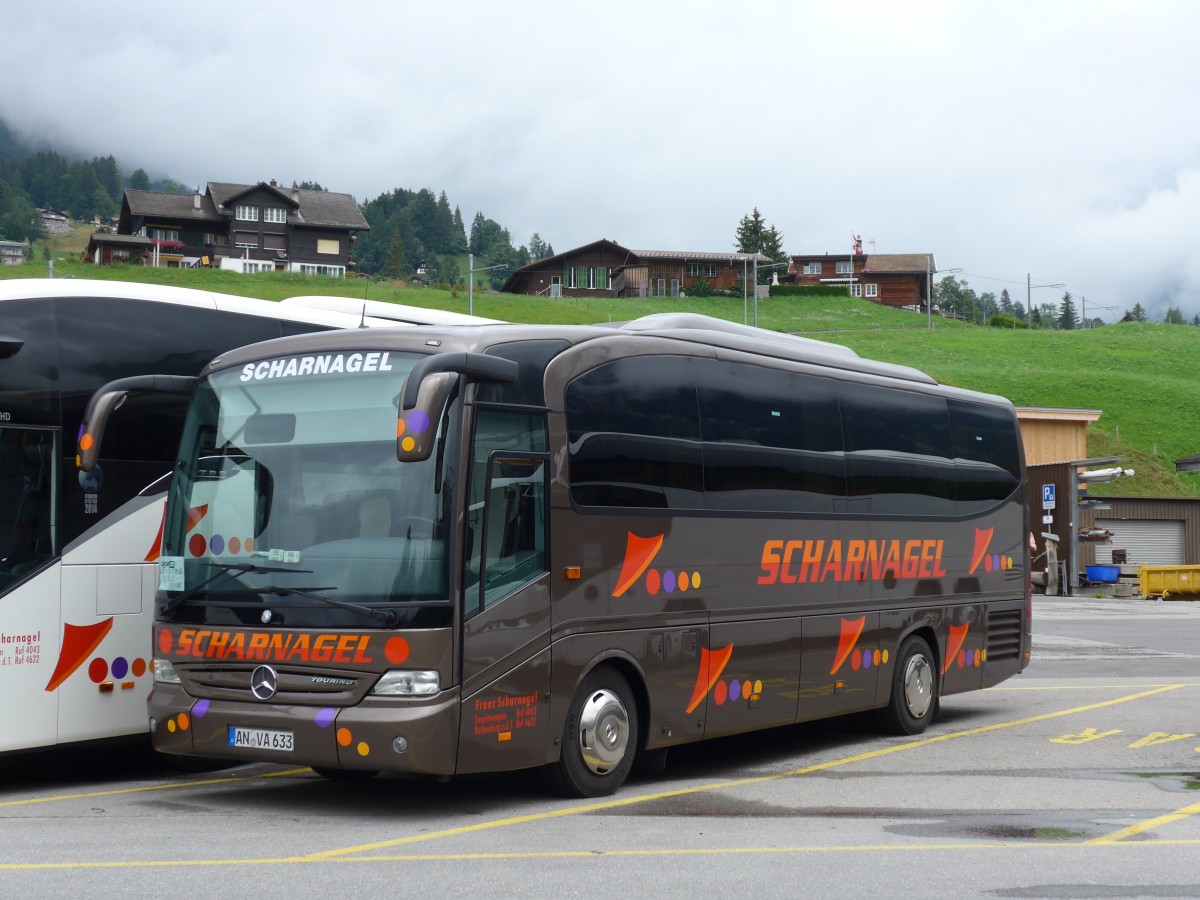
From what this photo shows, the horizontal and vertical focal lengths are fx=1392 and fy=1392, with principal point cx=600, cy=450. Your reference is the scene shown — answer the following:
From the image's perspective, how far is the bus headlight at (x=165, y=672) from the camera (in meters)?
9.05

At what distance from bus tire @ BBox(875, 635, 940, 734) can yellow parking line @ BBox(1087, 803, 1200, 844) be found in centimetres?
379

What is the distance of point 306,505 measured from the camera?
8.57 m

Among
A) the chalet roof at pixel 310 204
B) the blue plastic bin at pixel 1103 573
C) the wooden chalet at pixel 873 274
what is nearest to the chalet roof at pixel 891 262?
the wooden chalet at pixel 873 274

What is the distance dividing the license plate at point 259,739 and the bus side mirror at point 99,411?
193cm

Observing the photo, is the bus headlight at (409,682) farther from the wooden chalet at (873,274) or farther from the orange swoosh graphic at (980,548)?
the wooden chalet at (873,274)

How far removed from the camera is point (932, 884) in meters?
6.87

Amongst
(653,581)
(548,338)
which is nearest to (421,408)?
(548,338)

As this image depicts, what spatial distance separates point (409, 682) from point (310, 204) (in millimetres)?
116012

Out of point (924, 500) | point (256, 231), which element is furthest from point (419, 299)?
point (924, 500)

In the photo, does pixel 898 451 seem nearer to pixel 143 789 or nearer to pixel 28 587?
pixel 143 789

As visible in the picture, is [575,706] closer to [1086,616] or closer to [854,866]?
[854,866]

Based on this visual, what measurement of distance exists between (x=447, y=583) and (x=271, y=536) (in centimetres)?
124

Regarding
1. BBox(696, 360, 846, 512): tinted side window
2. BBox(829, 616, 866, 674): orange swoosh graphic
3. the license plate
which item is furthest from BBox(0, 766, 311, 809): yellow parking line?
BBox(829, 616, 866, 674): orange swoosh graphic

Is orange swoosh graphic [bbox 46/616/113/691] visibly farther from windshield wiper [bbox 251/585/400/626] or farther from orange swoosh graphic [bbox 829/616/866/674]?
orange swoosh graphic [bbox 829/616/866/674]
